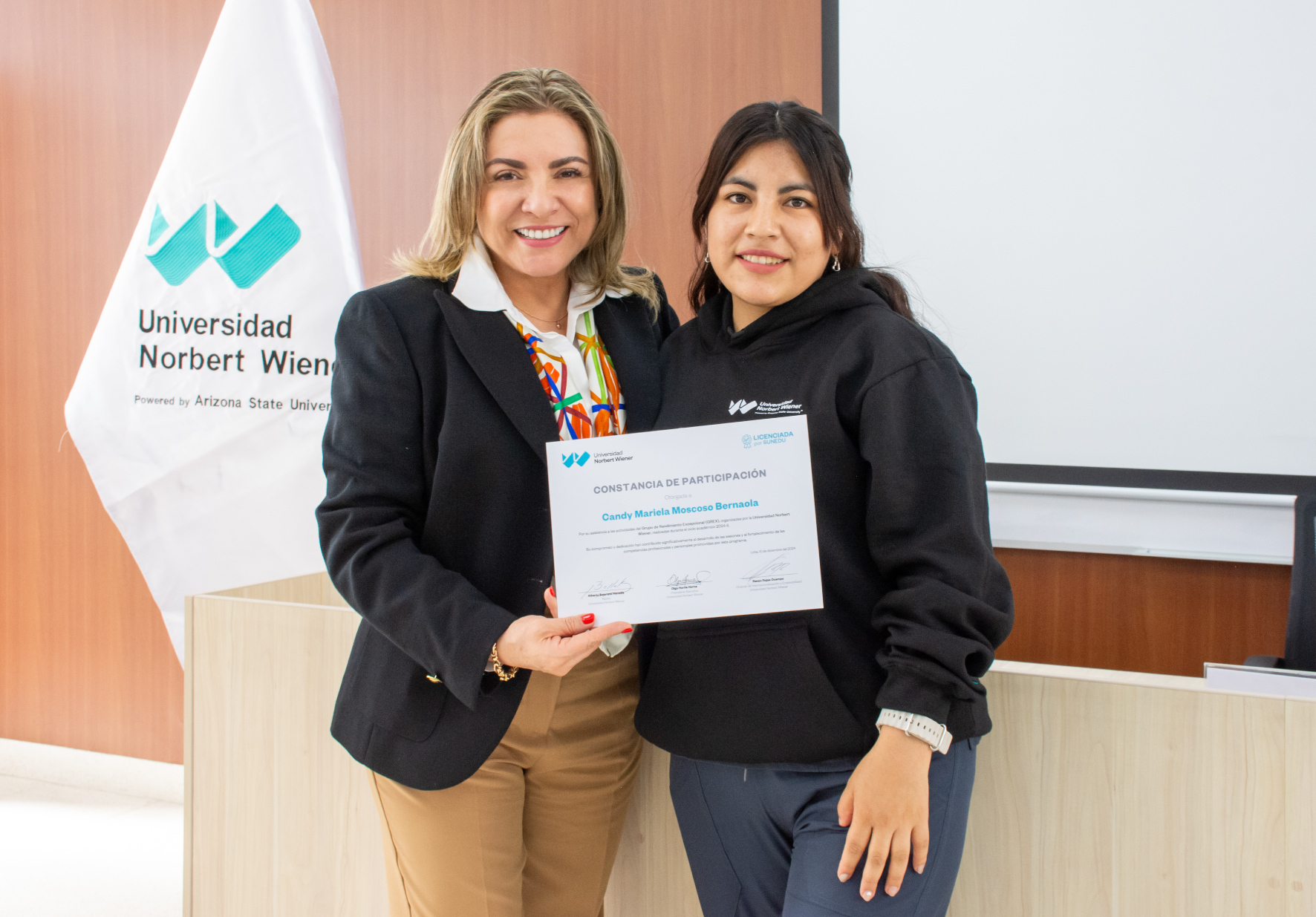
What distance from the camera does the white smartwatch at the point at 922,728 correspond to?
942mm

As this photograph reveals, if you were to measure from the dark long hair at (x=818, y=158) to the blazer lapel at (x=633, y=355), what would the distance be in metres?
0.26

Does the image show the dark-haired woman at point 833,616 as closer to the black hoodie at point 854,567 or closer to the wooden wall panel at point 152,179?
the black hoodie at point 854,567

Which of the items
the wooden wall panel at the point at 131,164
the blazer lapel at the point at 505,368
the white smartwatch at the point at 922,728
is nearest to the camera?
the white smartwatch at the point at 922,728

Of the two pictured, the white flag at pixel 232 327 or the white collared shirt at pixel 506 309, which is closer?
the white collared shirt at pixel 506 309

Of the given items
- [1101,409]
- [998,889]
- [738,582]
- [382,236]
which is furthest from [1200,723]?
[382,236]

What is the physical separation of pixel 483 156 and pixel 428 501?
19.2 inches

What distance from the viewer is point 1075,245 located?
2057mm

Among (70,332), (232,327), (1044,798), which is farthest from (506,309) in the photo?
(70,332)

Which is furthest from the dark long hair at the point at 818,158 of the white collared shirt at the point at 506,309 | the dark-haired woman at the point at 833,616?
the white collared shirt at the point at 506,309

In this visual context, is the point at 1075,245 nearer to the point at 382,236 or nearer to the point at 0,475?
the point at 382,236

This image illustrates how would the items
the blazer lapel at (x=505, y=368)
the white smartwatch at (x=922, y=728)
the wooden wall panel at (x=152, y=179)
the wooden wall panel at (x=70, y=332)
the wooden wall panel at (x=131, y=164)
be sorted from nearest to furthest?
the white smartwatch at (x=922, y=728) < the blazer lapel at (x=505, y=368) < the wooden wall panel at (x=152, y=179) < the wooden wall panel at (x=131, y=164) < the wooden wall panel at (x=70, y=332)
